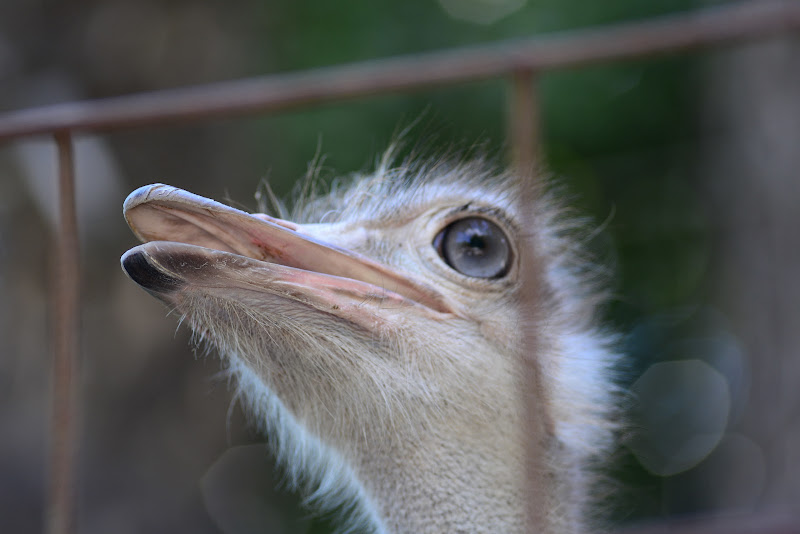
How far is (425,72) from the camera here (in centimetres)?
127

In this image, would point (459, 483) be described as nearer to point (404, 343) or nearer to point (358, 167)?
point (404, 343)

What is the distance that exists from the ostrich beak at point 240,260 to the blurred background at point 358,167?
2943mm

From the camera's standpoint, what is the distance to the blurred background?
4816mm

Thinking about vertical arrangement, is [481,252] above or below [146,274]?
above

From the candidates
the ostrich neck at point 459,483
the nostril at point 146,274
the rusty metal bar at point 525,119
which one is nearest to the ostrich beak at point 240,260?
the nostril at point 146,274

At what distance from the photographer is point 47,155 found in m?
4.69

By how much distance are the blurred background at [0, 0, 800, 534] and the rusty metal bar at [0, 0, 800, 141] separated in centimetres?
314

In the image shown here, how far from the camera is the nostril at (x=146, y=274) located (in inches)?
53.6

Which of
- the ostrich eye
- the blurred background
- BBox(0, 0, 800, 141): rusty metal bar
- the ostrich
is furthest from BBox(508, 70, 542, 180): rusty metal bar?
the blurred background

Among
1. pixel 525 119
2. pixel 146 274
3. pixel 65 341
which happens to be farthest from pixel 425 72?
pixel 65 341

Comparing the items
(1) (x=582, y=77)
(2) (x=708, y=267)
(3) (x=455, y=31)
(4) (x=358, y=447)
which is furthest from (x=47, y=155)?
(2) (x=708, y=267)

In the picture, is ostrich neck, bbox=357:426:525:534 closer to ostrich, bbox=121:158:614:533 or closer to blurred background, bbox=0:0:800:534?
ostrich, bbox=121:158:614:533

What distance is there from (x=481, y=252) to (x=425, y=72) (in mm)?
623

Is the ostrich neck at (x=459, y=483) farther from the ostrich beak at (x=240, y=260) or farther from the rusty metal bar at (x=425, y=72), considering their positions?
the rusty metal bar at (x=425, y=72)
